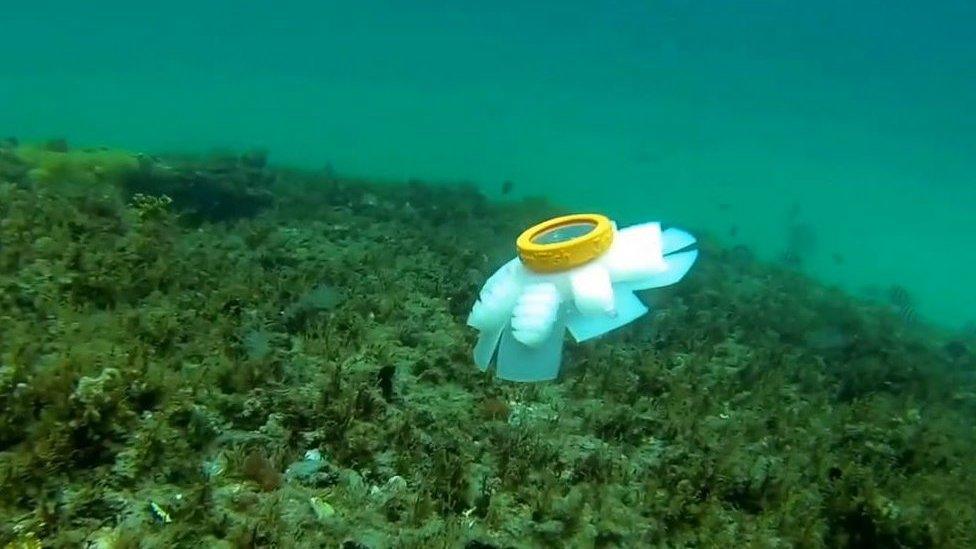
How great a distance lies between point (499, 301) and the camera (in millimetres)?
3096

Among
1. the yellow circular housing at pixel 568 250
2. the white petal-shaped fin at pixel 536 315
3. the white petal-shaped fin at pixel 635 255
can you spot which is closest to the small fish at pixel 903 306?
the white petal-shaped fin at pixel 635 255

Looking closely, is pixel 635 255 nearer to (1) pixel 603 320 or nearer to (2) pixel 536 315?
(1) pixel 603 320

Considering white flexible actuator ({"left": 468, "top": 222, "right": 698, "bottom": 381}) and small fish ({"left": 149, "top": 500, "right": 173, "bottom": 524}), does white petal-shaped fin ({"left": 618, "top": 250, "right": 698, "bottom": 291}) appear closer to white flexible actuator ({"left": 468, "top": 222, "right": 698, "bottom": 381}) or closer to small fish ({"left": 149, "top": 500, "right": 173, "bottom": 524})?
white flexible actuator ({"left": 468, "top": 222, "right": 698, "bottom": 381})

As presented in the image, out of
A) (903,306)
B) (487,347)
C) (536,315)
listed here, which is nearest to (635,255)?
(536,315)

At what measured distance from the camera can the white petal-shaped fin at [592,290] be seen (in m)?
2.80

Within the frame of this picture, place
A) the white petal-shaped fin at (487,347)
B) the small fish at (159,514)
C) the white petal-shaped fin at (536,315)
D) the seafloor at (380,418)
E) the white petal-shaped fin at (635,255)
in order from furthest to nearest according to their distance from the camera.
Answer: the seafloor at (380,418) → the small fish at (159,514) → the white petal-shaped fin at (487,347) → the white petal-shaped fin at (635,255) → the white petal-shaped fin at (536,315)

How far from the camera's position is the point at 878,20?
53.3m

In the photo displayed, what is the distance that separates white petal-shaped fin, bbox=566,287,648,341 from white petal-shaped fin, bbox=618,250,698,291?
87mm

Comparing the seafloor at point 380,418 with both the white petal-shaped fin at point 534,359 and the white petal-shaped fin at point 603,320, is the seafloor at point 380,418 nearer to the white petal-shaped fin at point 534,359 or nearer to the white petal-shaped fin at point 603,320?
the white petal-shaped fin at point 534,359

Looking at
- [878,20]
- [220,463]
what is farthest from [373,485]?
[878,20]

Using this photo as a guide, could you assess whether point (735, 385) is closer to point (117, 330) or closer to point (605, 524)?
point (605, 524)

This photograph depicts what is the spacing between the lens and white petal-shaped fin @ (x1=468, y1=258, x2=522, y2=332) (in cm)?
308

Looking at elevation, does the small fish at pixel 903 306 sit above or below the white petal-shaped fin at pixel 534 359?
below

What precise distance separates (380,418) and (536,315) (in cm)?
307
